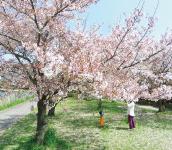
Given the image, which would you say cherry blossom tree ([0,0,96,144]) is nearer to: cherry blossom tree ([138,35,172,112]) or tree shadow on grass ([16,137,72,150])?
tree shadow on grass ([16,137,72,150])

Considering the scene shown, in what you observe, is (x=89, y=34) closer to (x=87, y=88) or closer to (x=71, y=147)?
(x=87, y=88)

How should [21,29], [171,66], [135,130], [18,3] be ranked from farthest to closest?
[171,66] → [135,130] → [21,29] → [18,3]

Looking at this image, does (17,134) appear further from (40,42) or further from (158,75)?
(158,75)

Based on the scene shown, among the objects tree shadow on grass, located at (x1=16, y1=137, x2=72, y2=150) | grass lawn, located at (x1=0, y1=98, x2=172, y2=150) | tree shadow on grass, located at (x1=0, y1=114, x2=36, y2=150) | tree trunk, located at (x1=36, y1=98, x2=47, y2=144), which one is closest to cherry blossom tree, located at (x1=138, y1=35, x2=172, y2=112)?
grass lawn, located at (x1=0, y1=98, x2=172, y2=150)

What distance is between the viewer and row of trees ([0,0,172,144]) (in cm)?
1869

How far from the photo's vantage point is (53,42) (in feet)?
68.1

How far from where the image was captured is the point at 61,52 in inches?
784

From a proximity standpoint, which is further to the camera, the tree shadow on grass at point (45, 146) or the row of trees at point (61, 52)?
the tree shadow on grass at point (45, 146)

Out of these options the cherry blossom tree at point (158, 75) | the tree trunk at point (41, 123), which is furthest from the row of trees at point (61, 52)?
the cherry blossom tree at point (158, 75)

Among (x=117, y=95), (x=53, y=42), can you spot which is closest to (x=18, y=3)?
(x=53, y=42)

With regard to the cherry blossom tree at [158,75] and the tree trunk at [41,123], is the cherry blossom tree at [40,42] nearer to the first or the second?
the tree trunk at [41,123]

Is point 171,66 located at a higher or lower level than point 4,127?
higher

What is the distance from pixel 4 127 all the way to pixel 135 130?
1047 cm

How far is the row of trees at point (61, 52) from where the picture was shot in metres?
18.7
